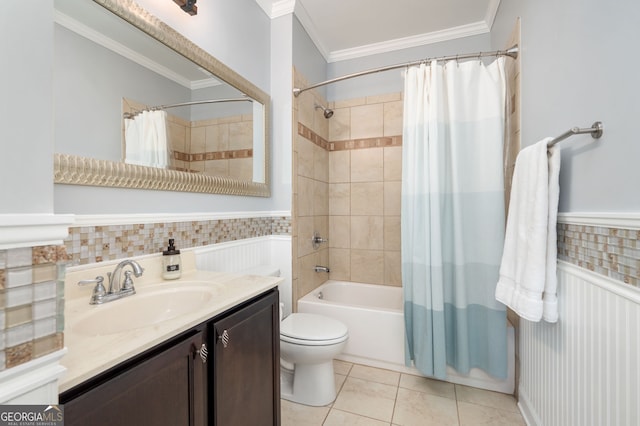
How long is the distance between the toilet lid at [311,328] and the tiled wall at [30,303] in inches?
46.3

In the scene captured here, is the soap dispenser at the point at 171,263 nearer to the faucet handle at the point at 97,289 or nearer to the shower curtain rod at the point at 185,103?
the faucet handle at the point at 97,289

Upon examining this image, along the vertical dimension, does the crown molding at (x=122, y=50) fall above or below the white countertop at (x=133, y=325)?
above

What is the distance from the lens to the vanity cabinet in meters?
0.57

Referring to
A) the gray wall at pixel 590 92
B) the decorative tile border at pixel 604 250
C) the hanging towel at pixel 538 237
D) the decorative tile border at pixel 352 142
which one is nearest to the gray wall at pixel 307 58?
the decorative tile border at pixel 352 142

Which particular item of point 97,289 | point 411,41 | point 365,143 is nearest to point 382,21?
point 411,41

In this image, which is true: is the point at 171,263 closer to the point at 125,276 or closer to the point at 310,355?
the point at 125,276

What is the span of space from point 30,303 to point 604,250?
4.64 feet

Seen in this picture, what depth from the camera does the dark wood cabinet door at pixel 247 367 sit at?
2.85ft

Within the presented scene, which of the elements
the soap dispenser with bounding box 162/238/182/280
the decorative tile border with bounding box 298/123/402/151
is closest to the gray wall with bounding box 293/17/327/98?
the decorative tile border with bounding box 298/123/402/151

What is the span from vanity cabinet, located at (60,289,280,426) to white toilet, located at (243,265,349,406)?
0.35 m

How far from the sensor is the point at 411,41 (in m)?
2.41

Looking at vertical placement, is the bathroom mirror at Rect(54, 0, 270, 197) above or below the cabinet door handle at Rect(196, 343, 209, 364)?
above

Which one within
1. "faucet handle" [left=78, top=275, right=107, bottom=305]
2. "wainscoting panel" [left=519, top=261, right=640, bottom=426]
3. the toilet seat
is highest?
"faucet handle" [left=78, top=275, right=107, bottom=305]

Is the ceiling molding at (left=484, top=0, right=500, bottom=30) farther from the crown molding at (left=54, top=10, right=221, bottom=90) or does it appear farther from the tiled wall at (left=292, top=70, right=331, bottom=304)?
the crown molding at (left=54, top=10, right=221, bottom=90)
